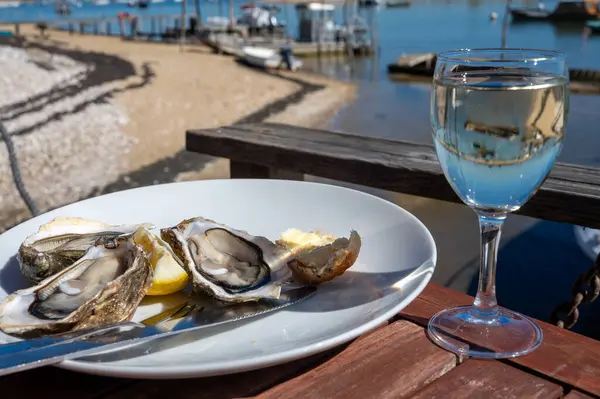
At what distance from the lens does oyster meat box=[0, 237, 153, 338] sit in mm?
651

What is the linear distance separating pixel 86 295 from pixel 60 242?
0.16 meters

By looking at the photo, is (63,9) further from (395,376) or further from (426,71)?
(395,376)

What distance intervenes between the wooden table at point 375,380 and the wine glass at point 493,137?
0.11 ft

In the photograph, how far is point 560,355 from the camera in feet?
2.43

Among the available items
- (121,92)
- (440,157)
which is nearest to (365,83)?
(121,92)

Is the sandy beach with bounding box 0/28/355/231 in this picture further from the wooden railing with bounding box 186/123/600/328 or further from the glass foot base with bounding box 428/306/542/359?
the glass foot base with bounding box 428/306/542/359

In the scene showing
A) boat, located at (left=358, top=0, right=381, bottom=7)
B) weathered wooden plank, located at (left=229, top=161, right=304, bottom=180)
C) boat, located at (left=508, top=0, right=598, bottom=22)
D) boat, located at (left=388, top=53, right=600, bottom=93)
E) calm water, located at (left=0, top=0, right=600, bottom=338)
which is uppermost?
boat, located at (left=358, top=0, right=381, bottom=7)

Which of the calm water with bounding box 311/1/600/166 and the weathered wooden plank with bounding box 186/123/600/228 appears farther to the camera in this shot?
the calm water with bounding box 311/1/600/166

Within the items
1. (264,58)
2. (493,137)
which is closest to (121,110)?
(264,58)

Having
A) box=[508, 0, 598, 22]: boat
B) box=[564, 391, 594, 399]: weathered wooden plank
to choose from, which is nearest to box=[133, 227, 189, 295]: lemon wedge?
box=[564, 391, 594, 399]: weathered wooden plank

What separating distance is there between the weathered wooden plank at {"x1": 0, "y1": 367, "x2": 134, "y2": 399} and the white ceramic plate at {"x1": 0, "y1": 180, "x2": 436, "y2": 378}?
0.28 feet

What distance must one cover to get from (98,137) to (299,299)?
10.2 m

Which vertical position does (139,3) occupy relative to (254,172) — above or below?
above

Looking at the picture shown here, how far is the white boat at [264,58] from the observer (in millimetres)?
21234
